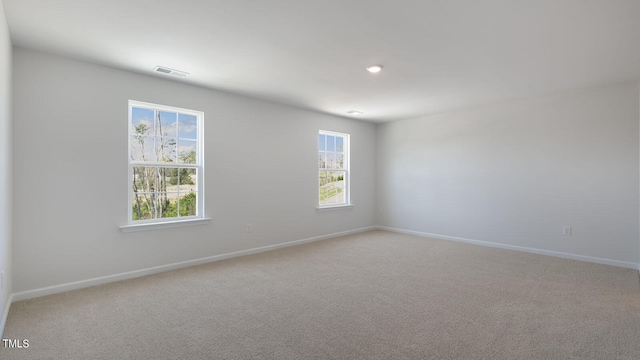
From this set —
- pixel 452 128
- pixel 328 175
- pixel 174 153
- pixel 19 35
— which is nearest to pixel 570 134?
pixel 452 128

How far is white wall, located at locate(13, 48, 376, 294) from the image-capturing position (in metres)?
3.04

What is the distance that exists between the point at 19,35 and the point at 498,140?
6.19 metres

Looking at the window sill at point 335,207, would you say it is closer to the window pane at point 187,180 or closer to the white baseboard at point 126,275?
the white baseboard at point 126,275

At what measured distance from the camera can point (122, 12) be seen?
2.36 meters

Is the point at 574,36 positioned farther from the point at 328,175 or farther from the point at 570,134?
the point at 328,175

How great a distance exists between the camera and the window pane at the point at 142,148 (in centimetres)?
379

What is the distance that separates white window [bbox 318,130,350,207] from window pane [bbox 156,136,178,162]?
266cm

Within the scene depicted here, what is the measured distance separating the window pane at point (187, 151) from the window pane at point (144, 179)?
15.5 inches

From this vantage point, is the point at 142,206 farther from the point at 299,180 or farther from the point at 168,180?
the point at 299,180

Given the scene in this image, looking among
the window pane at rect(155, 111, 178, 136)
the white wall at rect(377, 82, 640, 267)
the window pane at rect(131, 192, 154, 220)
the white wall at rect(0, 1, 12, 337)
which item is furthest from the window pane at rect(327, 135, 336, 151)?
the white wall at rect(0, 1, 12, 337)

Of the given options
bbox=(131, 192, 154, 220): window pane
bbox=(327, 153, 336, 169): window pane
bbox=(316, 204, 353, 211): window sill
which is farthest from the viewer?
bbox=(327, 153, 336, 169): window pane

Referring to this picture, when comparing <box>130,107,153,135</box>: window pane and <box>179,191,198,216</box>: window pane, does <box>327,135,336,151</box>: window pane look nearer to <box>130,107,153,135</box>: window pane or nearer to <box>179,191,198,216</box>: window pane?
<box>179,191,198,216</box>: window pane

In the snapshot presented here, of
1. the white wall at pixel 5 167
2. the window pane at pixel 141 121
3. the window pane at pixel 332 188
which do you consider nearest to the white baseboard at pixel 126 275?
the white wall at pixel 5 167

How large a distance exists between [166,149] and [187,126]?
442 mm
